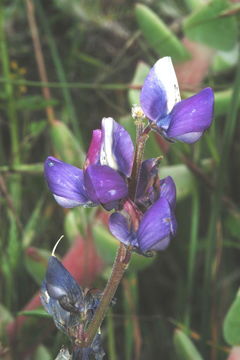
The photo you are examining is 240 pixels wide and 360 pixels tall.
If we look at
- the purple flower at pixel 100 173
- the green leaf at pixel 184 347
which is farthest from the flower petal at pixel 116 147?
the green leaf at pixel 184 347

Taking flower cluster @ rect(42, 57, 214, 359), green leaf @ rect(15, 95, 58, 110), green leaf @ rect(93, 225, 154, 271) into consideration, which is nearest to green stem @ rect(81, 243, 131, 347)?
flower cluster @ rect(42, 57, 214, 359)

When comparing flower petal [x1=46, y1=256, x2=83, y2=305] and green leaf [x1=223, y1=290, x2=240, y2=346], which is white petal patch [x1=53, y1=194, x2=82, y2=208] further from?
green leaf [x1=223, y1=290, x2=240, y2=346]

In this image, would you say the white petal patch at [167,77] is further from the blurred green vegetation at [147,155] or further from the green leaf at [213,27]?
the green leaf at [213,27]

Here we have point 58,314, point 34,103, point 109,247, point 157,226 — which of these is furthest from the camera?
point 34,103

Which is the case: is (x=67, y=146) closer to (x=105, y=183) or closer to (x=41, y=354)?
(x=41, y=354)

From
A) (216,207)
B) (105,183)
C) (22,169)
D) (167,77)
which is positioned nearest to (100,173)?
(105,183)

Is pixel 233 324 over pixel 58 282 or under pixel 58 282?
under

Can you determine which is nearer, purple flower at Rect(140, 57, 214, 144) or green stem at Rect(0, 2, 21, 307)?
purple flower at Rect(140, 57, 214, 144)
